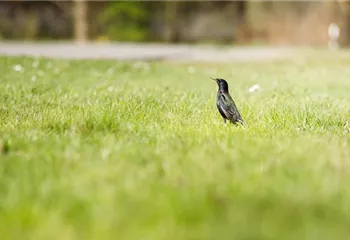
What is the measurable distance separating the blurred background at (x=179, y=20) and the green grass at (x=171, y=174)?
19729mm

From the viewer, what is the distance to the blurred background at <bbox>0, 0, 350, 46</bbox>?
24500mm

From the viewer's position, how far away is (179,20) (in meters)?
29.1

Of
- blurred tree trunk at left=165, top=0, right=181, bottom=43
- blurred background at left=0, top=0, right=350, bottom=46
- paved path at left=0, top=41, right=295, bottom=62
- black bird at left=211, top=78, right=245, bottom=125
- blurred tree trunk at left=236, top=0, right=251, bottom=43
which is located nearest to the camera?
black bird at left=211, top=78, right=245, bottom=125

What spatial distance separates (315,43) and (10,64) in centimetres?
1677

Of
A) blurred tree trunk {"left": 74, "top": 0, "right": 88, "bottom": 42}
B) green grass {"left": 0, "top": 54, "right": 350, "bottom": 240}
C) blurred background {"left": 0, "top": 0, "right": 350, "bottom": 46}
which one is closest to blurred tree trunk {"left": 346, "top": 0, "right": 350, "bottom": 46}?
blurred background {"left": 0, "top": 0, "right": 350, "bottom": 46}

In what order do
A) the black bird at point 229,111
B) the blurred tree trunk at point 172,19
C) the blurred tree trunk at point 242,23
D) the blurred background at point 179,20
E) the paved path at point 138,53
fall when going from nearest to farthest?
the black bird at point 229,111 < the paved path at point 138,53 < the blurred background at point 179,20 < the blurred tree trunk at point 242,23 < the blurred tree trunk at point 172,19

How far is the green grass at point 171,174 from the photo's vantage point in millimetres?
2078

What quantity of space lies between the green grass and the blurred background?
64.7 feet

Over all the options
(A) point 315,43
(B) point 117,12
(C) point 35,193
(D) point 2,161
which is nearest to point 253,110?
(D) point 2,161

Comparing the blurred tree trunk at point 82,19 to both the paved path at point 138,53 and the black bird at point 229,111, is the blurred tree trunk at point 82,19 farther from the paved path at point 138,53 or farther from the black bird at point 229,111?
the black bird at point 229,111

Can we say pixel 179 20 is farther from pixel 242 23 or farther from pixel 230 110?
pixel 230 110

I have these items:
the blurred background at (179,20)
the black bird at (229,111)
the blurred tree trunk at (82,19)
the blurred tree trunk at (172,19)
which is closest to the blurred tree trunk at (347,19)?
the blurred background at (179,20)

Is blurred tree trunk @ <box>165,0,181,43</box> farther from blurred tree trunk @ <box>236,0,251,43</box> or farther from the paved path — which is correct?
the paved path

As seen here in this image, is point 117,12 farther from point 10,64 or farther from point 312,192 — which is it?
point 312,192
